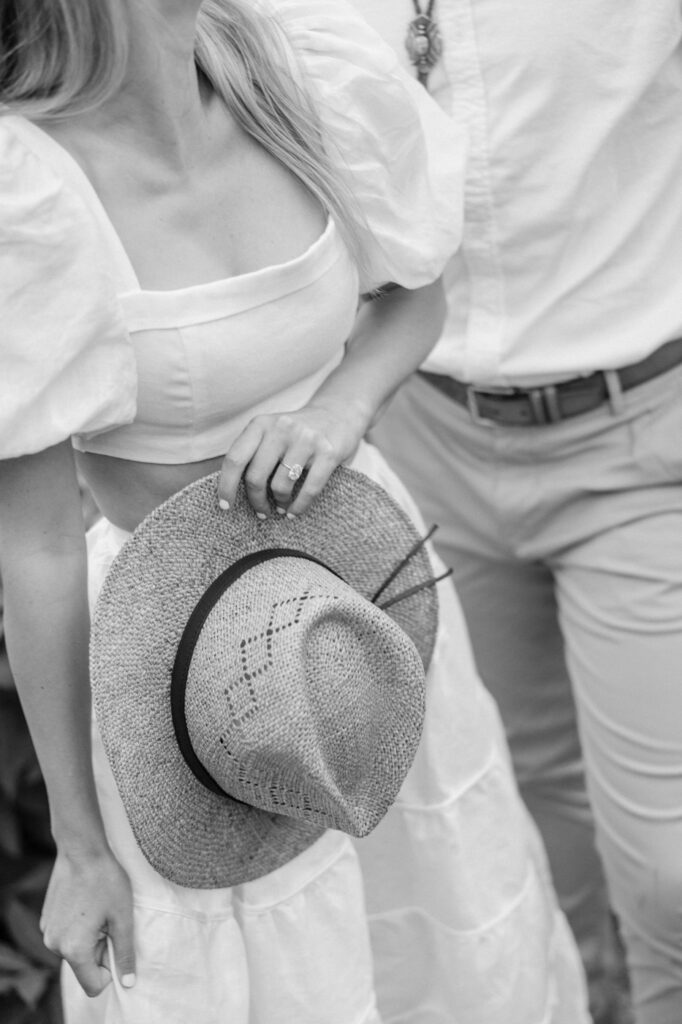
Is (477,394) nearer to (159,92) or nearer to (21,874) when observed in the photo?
(159,92)

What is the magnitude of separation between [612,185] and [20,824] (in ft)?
4.67

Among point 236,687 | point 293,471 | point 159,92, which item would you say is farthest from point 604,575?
point 159,92

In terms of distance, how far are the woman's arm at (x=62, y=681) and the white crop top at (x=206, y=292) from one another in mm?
74

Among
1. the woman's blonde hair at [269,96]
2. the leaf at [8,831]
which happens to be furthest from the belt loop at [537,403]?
the leaf at [8,831]

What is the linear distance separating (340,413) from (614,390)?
0.54 m

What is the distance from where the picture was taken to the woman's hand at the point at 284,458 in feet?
4.41

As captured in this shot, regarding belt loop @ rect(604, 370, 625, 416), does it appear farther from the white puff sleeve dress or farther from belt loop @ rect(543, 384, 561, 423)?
the white puff sleeve dress

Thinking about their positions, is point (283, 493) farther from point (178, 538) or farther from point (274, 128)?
point (274, 128)

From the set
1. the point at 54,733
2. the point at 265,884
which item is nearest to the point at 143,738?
the point at 54,733

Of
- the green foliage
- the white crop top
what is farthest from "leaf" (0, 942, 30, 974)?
the white crop top

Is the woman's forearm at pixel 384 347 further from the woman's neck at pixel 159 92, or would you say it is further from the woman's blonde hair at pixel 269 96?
the woman's neck at pixel 159 92

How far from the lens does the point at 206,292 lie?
134 cm

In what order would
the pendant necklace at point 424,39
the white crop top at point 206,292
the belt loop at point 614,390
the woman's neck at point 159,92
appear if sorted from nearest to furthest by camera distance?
the white crop top at point 206,292, the woman's neck at point 159,92, the pendant necklace at point 424,39, the belt loop at point 614,390

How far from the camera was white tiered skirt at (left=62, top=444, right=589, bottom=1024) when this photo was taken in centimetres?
143
